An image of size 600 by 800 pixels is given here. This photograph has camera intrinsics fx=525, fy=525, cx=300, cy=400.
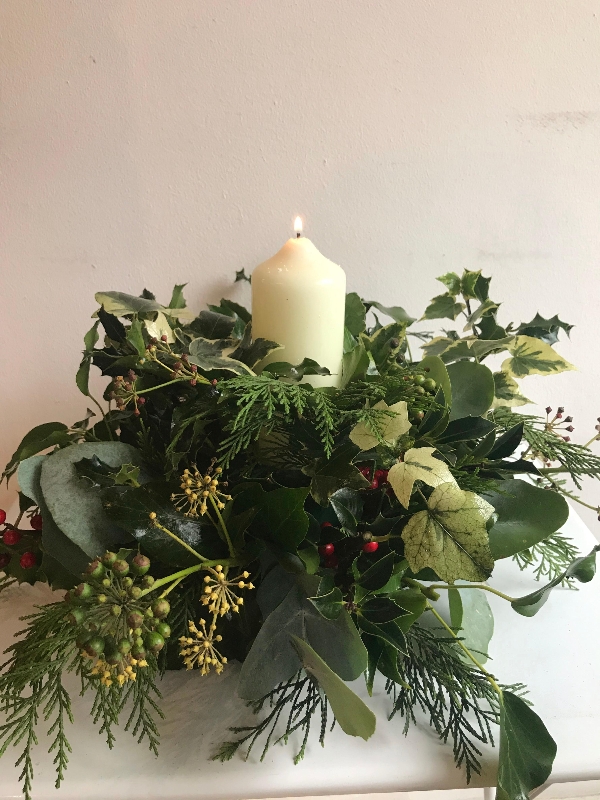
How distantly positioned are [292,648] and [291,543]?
0.07 meters

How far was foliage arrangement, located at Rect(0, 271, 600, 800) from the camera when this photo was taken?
314mm

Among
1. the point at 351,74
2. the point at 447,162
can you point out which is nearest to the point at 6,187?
the point at 351,74

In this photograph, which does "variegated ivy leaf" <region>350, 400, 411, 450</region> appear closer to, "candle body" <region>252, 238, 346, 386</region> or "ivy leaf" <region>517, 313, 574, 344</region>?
"candle body" <region>252, 238, 346, 386</region>

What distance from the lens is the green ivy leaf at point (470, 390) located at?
0.41 m

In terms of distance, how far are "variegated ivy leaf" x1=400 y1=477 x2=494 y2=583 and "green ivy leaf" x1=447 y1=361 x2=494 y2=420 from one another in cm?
11

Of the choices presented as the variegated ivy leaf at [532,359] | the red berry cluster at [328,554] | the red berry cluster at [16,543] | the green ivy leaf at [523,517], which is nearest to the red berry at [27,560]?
the red berry cluster at [16,543]

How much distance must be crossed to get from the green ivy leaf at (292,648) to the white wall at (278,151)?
50 cm

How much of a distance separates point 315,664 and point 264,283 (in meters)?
0.27

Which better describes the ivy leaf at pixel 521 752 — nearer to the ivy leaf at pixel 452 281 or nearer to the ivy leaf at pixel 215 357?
the ivy leaf at pixel 215 357

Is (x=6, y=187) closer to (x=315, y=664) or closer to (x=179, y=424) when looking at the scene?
(x=179, y=424)

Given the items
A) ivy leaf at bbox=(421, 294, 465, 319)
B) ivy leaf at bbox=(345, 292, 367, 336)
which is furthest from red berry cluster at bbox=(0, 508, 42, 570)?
ivy leaf at bbox=(421, 294, 465, 319)

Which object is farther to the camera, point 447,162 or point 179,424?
point 447,162

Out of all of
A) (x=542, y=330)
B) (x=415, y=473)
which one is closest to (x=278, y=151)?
(x=542, y=330)

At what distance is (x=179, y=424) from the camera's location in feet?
1.30
